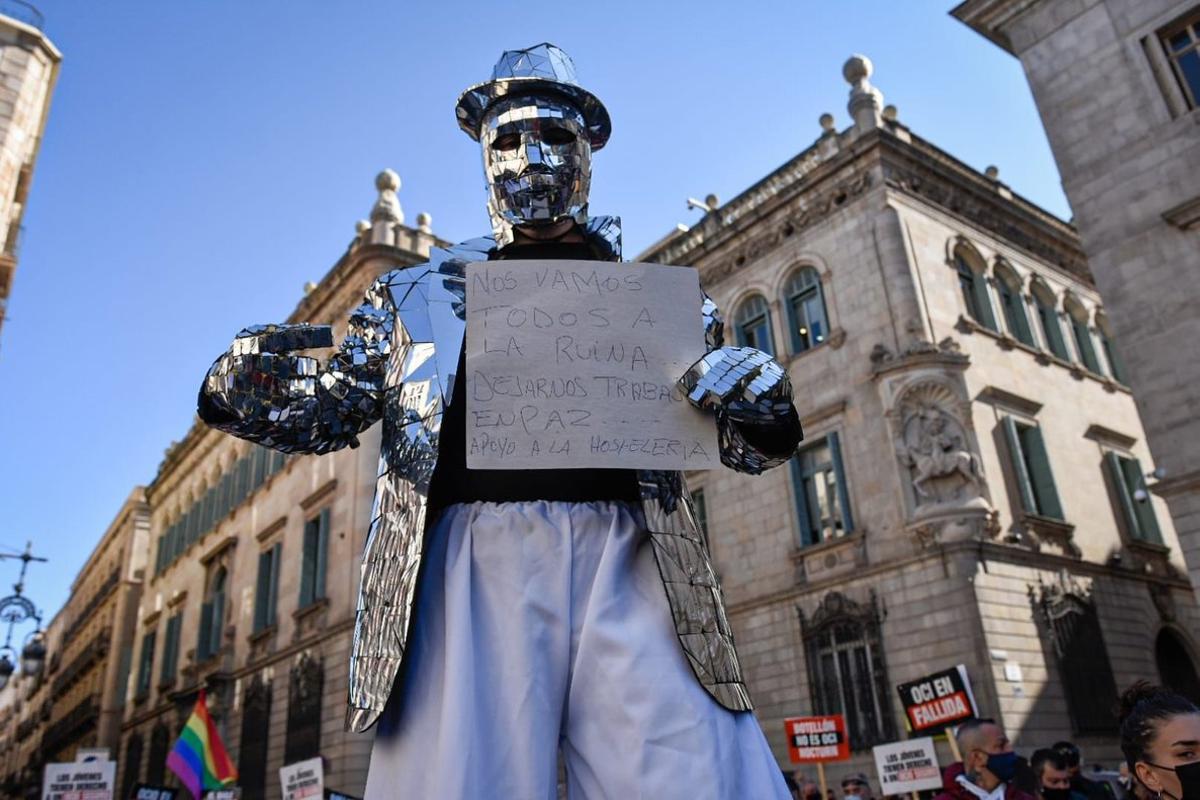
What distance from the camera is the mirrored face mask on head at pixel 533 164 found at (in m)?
2.27

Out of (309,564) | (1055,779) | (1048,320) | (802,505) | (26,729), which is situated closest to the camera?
(1055,779)

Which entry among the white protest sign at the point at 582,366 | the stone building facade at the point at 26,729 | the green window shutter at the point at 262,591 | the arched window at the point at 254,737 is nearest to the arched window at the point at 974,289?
Result: the white protest sign at the point at 582,366

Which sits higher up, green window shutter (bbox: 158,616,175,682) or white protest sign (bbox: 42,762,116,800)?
green window shutter (bbox: 158,616,175,682)

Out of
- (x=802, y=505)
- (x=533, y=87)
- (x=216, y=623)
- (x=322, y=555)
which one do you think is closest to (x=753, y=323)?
(x=802, y=505)

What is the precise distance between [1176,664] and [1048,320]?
7.20 m

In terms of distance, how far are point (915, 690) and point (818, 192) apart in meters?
11.6

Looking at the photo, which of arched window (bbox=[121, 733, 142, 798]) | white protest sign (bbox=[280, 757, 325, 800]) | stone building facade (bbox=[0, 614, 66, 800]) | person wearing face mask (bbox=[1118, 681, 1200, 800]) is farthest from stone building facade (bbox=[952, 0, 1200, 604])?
stone building facade (bbox=[0, 614, 66, 800])

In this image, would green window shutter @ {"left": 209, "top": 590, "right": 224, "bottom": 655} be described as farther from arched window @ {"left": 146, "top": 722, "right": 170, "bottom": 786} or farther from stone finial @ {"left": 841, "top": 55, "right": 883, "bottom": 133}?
stone finial @ {"left": 841, "top": 55, "right": 883, "bottom": 133}

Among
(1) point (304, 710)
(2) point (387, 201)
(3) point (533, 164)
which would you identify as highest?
(2) point (387, 201)

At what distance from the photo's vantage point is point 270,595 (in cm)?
2589

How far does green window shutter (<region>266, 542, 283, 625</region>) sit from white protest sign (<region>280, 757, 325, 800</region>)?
639 inches

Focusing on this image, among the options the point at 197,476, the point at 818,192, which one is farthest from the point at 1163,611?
the point at 197,476

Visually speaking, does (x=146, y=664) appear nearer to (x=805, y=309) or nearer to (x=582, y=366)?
(x=805, y=309)

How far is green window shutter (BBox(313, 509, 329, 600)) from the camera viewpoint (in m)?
22.5
